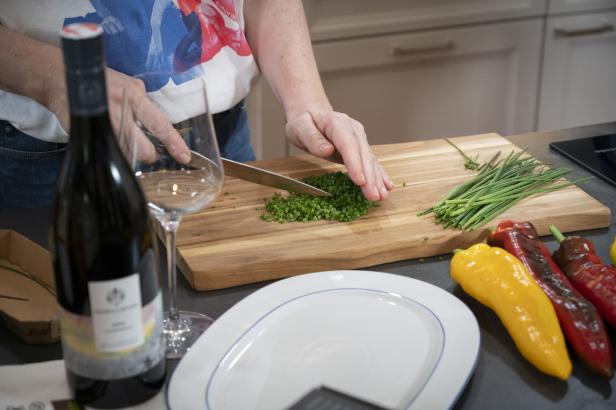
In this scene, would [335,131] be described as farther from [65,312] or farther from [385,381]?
[65,312]

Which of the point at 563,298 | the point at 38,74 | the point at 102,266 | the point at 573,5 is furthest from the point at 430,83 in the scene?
the point at 102,266

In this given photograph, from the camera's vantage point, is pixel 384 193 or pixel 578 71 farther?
pixel 578 71

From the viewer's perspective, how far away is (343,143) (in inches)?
57.0

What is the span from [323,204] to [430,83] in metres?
1.61

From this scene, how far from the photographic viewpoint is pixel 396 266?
1.26m

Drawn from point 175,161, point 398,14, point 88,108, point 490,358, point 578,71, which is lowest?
point 578,71

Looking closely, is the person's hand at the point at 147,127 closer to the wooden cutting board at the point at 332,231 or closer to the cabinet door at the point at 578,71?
the wooden cutting board at the point at 332,231

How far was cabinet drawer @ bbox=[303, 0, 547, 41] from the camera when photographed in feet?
8.74

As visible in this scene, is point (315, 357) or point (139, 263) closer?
point (139, 263)

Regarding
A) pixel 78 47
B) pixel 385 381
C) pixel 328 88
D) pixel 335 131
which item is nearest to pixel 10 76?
pixel 335 131

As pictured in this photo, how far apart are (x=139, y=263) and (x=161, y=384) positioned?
166 mm

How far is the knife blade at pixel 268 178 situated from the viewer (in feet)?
4.51

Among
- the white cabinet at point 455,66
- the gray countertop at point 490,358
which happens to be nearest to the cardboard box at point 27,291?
the gray countertop at point 490,358

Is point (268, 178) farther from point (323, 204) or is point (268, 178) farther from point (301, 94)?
point (301, 94)
